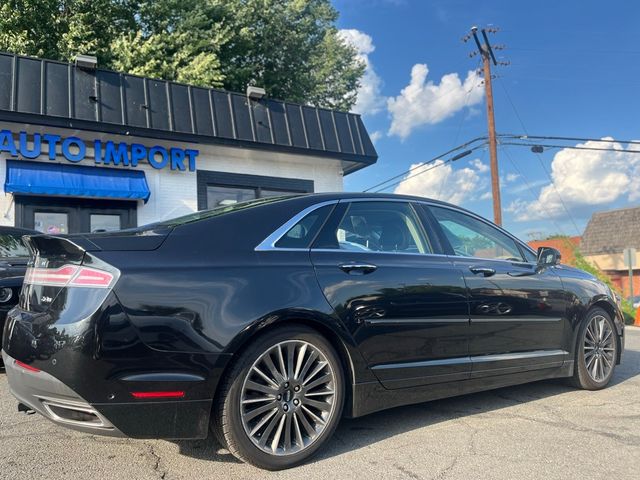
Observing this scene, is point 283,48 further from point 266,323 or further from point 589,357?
point 266,323

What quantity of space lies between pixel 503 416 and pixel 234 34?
14740mm

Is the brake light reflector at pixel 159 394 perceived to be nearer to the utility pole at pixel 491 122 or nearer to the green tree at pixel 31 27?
the green tree at pixel 31 27

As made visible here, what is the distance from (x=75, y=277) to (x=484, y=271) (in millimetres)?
2742

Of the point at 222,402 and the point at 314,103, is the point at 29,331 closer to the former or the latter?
the point at 222,402

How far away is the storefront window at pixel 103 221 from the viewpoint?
30.6ft

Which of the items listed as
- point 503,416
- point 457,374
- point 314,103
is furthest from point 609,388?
point 314,103

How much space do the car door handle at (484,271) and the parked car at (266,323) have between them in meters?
0.03

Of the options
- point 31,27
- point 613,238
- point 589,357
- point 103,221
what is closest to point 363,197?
point 589,357

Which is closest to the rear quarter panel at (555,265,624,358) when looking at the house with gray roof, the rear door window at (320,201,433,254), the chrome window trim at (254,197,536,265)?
the chrome window trim at (254,197,536,265)

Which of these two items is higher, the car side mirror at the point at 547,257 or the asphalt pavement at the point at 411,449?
the car side mirror at the point at 547,257

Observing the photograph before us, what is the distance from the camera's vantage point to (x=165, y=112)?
956 cm

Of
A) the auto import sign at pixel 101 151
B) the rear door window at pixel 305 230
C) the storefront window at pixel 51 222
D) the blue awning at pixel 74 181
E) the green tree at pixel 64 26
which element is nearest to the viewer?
the rear door window at pixel 305 230

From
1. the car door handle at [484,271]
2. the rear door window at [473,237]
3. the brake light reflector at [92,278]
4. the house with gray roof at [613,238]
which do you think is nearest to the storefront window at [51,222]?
the brake light reflector at [92,278]

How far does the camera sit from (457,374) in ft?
11.8
